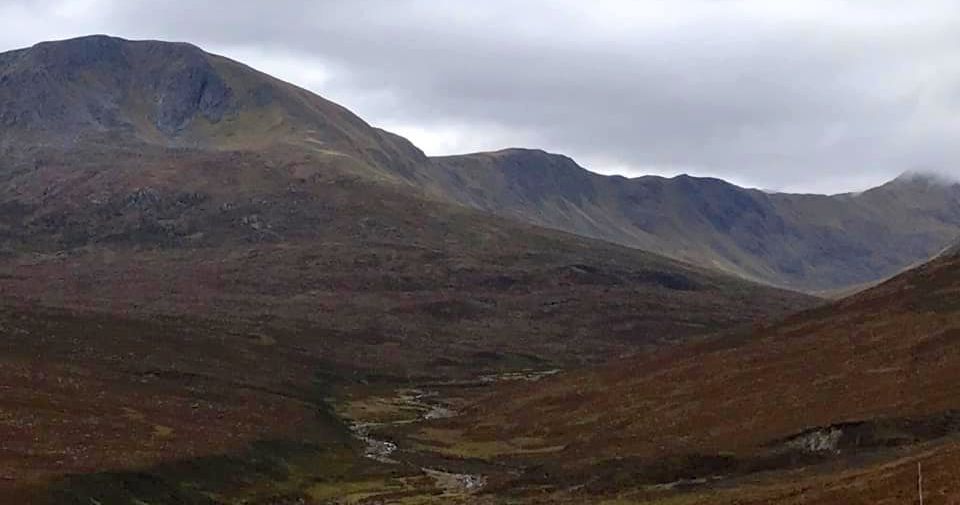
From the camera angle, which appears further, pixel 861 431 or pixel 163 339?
pixel 163 339

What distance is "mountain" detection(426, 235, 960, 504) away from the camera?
6284cm

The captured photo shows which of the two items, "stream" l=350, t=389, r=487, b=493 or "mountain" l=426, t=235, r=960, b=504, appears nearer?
"mountain" l=426, t=235, r=960, b=504

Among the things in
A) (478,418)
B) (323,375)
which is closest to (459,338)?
(323,375)

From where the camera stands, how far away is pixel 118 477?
68.6 m

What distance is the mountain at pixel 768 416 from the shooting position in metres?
62.8

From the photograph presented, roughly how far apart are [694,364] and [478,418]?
22.3 meters

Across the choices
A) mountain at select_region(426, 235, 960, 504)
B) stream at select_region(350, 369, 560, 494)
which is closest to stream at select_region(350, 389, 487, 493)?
stream at select_region(350, 369, 560, 494)

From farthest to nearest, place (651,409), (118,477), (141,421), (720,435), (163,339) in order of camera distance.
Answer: (163,339) → (651,409) → (141,421) → (720,435) → (118,477)

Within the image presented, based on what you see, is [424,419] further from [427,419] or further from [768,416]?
[768,416]

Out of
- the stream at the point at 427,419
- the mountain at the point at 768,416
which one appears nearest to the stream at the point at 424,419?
the stream at the point at 427,419

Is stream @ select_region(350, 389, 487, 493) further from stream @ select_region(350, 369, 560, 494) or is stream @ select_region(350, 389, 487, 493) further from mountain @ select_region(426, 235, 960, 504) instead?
mountain @ select_region(426, 235, 960, 504)

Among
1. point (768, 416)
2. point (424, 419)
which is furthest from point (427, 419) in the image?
point (768, 416)

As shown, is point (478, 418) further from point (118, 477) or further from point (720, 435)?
point (118, 477)

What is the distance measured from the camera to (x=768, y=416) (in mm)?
84250
